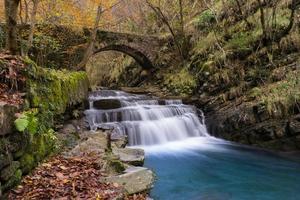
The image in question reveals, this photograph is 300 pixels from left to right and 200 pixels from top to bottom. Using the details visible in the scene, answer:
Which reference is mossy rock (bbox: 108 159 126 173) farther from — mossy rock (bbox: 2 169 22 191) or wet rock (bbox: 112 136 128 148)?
wet rock (bbox: 112 136 128 148)

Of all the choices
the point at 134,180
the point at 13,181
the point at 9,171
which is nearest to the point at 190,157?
the point at 134,180

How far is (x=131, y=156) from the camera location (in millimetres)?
6961

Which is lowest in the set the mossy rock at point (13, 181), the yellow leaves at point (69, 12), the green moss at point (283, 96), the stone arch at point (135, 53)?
the mossy rock at point (13, 181)

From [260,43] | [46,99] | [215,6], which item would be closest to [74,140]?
[46,99]

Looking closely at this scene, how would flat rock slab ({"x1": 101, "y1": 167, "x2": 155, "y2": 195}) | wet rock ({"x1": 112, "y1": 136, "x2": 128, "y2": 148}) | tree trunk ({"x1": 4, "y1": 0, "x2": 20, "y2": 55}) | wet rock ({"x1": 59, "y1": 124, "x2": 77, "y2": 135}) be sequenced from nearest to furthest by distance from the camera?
flat rock slab ({"x1": 101, "y1": 167, "x2": 155, "y2": 195}) < tree trunk ({"x1": 4, "y1": 0, "x2": 20, "y2": 55}) < wet rock ({"x1": 112, "y1": 136, "x2": 128, "y2": 148}) < wet rock ({"x1": 59, "y1": 124, "x2": 77, "y2": 135})

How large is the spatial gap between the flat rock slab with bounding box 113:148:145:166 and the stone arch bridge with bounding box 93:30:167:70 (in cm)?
1268

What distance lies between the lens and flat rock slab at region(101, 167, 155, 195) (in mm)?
5035

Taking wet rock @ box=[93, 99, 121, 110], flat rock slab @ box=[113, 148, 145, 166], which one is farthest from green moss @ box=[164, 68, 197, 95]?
flat rock slab @ box=[113, 148, 145, 166]

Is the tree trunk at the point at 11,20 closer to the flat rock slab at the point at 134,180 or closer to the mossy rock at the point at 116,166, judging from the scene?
the mossy rock at the point at 116,166

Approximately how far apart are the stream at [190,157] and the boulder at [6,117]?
301cm

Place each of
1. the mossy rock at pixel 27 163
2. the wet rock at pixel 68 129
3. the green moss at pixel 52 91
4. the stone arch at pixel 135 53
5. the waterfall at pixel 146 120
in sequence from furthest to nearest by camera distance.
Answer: the stone arch at pixel 135 53 → the waterfall at pixel 146 120 → the wet rock at pixel 68 129 → the green moss at pixel 52 91 → the mossy rock at pixel 27 163

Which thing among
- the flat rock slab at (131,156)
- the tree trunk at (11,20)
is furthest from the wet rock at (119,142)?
the tree trunk at (11,20)

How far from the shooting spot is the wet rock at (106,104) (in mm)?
13211

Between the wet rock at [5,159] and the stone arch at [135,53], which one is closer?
the wet rock at [5,159]
